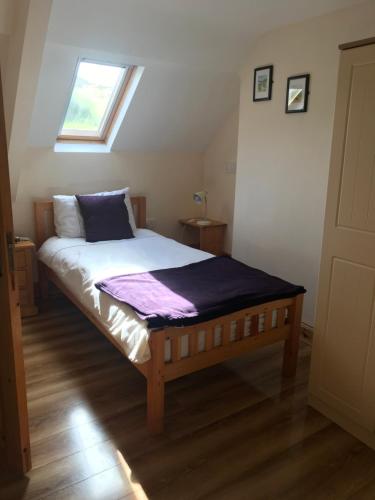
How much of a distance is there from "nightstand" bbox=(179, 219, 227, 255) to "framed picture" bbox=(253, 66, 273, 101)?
1.34 metres

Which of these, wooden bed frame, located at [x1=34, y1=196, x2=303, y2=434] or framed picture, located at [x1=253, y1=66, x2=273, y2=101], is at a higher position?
framed picture, located at [x1=253, y1=66, x2=273, y2=101]

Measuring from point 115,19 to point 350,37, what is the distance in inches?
60.4

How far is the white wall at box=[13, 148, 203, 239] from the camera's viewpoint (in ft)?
12.0

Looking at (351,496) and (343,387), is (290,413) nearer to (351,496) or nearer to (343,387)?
(343,387)

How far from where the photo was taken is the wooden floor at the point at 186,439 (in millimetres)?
1770

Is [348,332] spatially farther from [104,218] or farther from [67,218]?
[67,218]

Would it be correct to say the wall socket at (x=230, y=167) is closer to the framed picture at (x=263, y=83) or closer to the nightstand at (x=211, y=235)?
the nightstand at (x=211, y=235)

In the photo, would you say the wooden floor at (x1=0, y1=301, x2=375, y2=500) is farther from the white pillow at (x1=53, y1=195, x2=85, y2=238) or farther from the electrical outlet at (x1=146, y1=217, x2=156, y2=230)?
the electrical outlet at (x1=146, y1=217, x2=156, y2=230)

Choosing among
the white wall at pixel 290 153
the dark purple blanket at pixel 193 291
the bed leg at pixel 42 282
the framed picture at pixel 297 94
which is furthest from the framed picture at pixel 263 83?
the bed leg at pixel 42 282

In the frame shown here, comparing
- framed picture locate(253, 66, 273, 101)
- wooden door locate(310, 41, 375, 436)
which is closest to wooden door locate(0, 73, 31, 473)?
wooden door locate(310, 41, 375, 436)

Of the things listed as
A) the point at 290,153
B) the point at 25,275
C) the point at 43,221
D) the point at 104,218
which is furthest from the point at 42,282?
the point at 290,153

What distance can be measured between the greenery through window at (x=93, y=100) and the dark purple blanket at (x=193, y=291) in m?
1.85

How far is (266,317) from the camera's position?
2.45m

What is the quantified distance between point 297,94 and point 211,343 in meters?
1.96
